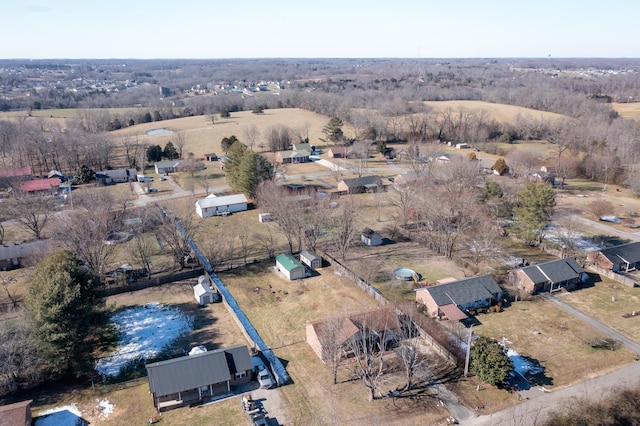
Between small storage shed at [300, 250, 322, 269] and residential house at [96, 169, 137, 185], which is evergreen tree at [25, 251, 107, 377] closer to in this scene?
small storage shed at [300, 250, 322, 269]

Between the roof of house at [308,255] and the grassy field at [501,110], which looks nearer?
the roof of house at [308,255]

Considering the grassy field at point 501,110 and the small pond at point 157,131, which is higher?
the grassy field at point 501,110

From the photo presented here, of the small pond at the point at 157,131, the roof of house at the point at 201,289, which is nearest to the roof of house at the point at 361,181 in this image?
the roof of house at the point at 201,289

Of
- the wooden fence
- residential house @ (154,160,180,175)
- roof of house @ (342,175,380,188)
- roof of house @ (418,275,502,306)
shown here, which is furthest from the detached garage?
residential house @ (154,160,180,175)

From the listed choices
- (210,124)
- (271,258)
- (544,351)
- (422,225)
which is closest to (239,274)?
(271,258)

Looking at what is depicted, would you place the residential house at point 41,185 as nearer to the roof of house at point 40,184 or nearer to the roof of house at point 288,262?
the roof of house at point 40,184

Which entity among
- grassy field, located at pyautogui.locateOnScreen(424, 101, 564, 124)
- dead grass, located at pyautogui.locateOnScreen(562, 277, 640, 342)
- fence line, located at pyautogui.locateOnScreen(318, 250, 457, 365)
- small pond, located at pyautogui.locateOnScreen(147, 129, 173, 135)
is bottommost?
dead grass, located at pyautogui.locateOnScreen(562, 277, 640, 342)

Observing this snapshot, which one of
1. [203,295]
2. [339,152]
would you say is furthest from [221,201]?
[339,152]
